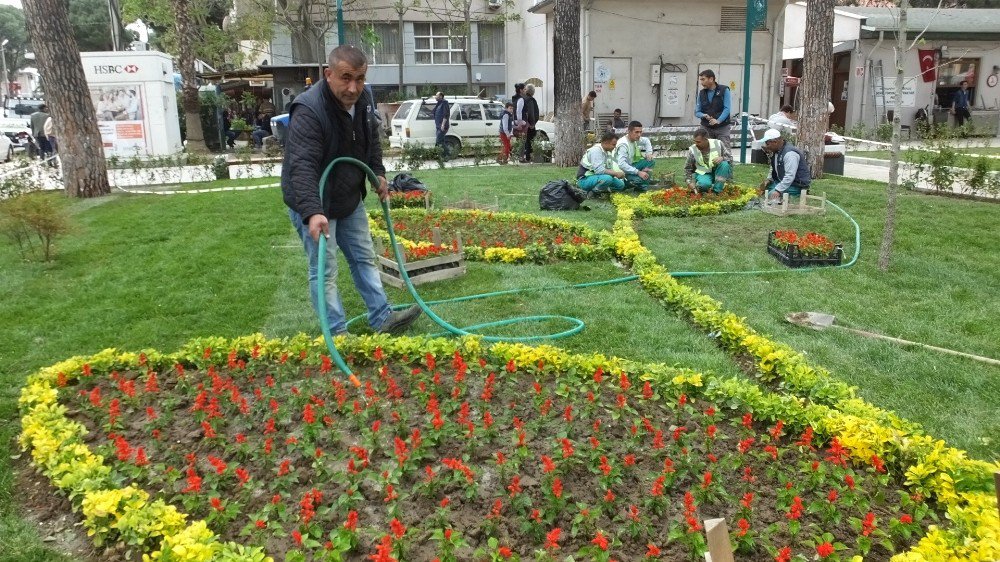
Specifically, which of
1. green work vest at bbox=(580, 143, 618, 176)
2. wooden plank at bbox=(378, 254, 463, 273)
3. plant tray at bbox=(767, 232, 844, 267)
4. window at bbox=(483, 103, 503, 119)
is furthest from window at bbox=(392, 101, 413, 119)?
plant tray at bbox=(767, 232, 844, 267)

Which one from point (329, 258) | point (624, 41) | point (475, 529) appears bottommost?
point (475, 529)

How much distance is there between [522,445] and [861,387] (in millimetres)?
2339

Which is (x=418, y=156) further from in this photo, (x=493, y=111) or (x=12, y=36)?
(x=12, y=36)

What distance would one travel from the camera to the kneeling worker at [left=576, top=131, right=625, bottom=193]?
11.8 m

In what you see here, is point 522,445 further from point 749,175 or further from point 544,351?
point 749,175

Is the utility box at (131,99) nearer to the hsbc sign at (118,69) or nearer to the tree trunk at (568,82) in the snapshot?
the hsbc sign at (118,69)

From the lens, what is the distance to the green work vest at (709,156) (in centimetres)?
1163

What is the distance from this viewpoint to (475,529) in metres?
3.13

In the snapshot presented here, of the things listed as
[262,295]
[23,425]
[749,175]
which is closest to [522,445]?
[23,425]

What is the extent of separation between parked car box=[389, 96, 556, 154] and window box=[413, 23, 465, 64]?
50.4ft

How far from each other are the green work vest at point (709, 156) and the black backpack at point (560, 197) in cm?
215

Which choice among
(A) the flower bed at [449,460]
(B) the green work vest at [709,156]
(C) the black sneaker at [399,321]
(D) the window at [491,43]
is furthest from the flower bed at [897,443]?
(D) the window at [491,43]

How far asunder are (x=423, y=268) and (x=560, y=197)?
4.20 m

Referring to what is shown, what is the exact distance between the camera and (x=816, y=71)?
45.1 feet
